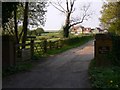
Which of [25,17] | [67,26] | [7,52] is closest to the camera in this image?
[7,52]

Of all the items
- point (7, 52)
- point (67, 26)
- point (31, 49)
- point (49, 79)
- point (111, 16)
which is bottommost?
point (49, 79)

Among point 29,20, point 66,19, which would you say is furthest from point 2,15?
point 66,19

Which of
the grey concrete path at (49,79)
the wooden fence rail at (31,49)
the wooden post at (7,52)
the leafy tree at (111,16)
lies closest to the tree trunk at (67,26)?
the leafy tree at (111,16)

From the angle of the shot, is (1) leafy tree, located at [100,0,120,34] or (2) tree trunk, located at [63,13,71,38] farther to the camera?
(2) tree trunk, located at [63,13,71,38]

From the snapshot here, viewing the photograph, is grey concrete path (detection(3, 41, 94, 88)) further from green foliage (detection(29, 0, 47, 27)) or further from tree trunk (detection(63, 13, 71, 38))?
tree trunk (detection(63, 13, 71, 38))

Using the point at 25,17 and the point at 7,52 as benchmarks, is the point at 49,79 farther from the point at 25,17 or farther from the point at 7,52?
the point at 25,17

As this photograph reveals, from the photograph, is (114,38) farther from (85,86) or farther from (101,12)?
(101,12)

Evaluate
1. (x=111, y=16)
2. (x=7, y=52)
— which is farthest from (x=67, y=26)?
(x=7, y=52)

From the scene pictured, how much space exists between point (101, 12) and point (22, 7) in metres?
27.9

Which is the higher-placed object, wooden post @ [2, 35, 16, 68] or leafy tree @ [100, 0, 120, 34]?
leafy tree @ [100, 0, 120, 34]

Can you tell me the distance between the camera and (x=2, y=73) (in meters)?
16.2

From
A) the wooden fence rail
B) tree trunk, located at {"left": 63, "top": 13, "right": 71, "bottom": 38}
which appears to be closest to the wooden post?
the wooden fence rail

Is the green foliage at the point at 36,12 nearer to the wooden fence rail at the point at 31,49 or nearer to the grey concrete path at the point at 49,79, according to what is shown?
the wooden fence rail at the point at 31,49

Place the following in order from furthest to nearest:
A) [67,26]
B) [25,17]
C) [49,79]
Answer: [67,26], [25,17], [49,79]
